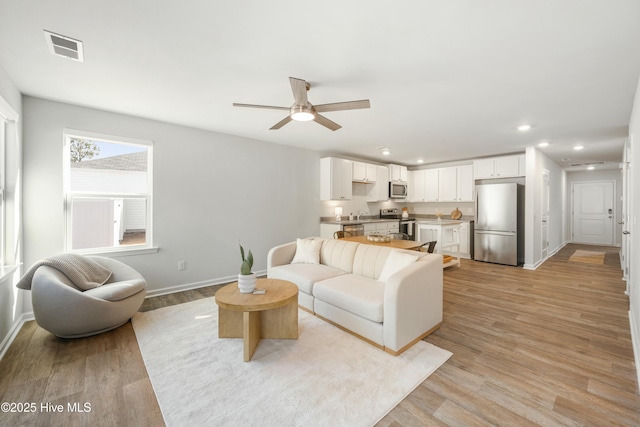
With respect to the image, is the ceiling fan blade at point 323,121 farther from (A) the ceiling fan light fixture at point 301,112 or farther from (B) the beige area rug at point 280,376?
(B) the beige area rug at point 280,376

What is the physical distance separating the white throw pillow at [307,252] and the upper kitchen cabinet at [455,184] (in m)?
4.54

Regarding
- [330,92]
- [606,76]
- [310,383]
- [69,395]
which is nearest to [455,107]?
[606,76]

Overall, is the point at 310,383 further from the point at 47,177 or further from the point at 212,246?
the point at 47,177

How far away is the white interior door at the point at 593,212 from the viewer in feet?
26.9

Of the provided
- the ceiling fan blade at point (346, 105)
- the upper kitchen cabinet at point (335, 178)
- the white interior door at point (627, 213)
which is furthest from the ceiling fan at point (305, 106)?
the white interior door at point (627, 213)

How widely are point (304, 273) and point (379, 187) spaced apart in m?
4.16

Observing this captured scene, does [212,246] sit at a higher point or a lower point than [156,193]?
lower

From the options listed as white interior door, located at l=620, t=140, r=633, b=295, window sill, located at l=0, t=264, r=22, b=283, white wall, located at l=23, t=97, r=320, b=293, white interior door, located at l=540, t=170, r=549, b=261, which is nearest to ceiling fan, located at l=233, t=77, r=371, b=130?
white wall, located at l=23, t=97, r=320, b=293

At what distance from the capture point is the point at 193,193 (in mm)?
4188

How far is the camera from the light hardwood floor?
1.68 m

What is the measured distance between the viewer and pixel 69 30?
1.88 meters

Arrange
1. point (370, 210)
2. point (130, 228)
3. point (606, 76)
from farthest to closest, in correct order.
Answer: point (370, 210) → point (130, 228) → point (606, 76)

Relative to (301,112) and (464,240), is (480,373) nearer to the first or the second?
(301,112)

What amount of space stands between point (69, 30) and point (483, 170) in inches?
273
